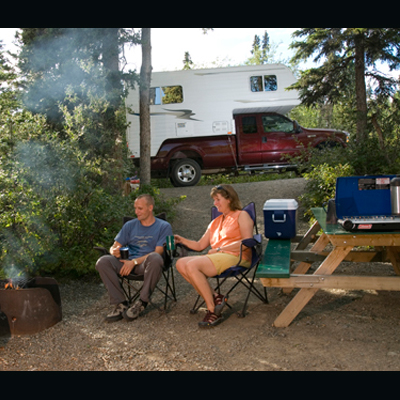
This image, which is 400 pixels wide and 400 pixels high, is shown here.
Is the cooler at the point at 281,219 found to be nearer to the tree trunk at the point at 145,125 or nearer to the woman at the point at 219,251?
the woman at the point at 219,251

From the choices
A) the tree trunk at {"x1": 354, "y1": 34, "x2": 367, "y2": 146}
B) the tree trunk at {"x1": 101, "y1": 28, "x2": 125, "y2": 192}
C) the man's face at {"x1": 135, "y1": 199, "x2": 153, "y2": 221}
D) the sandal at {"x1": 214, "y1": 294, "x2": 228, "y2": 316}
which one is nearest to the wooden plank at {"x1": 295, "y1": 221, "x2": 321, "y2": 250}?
the sandal at {"x1": 214, "y1": 294, "x2": 228, "y2": 316}

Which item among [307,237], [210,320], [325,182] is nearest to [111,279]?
[210,320]

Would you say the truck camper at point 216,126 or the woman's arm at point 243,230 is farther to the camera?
the truck camper at point 216,126

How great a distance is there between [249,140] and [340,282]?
7338 millimetres

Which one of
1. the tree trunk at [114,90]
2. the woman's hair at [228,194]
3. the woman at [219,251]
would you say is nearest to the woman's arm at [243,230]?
the woman at [219,251]

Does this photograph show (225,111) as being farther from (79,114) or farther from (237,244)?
(237,244)

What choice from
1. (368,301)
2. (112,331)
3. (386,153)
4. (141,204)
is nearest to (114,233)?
(141,204)

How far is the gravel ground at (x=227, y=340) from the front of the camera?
2.89 m

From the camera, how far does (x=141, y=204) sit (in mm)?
4004

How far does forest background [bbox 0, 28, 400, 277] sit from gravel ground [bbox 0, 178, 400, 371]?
0.82 metres

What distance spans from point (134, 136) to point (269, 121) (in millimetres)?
2901

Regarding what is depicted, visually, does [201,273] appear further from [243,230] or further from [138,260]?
[138,260]

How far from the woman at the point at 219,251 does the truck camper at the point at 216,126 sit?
633cm

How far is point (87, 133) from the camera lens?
574cm
